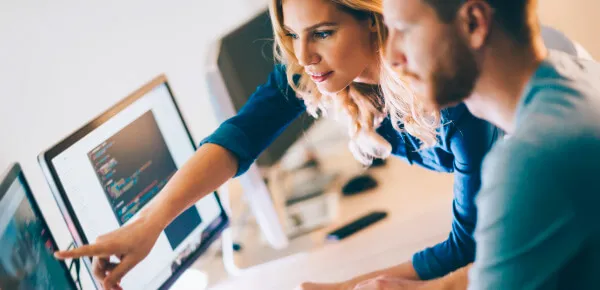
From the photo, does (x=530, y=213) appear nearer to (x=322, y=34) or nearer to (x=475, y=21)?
(x=475, y=21)

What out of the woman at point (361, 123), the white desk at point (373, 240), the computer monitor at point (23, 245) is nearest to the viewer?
the computer monitor at point (23, 245)

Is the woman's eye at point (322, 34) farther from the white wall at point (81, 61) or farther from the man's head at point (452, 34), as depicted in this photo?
the white wall at point (81, 61)

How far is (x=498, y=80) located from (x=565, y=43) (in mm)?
742

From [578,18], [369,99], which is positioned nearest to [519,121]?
[369,99]

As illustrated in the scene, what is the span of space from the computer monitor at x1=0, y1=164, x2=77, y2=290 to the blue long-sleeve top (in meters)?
0.37

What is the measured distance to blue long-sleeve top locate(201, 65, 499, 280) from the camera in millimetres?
1135

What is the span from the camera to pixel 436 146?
1271mm

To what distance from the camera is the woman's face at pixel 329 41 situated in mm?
1212

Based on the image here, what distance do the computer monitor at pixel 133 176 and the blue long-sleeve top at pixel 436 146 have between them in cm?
15

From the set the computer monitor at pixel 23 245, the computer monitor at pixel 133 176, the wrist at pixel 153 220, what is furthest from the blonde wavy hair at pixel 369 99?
the computer monitor at pixel 23 245

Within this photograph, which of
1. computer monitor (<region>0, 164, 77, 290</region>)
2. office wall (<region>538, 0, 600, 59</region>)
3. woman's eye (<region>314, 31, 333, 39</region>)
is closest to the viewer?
computer monitor (<region>0, 164, 77, 290</region>)

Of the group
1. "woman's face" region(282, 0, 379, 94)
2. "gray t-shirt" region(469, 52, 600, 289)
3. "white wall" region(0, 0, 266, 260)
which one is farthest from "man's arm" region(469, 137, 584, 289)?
"white wall" region(0, 0, 266, 260)

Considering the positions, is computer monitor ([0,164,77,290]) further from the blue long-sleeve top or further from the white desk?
the white desk

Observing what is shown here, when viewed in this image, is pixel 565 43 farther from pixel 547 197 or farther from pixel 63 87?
pixel 63 87
